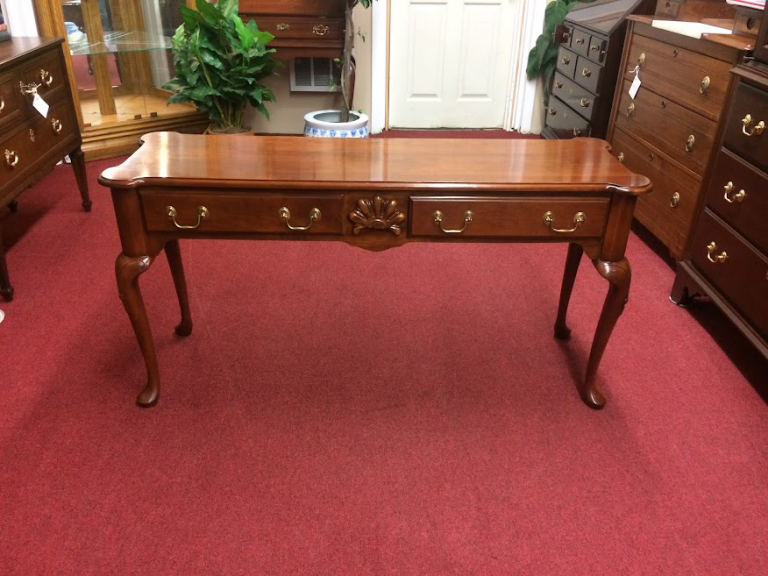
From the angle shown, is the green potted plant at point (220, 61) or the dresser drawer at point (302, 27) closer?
the green potted plant at point (220, 61)

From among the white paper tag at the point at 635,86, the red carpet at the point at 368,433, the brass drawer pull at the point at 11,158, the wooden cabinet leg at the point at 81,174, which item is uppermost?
the white paper tag at the point at 635,86

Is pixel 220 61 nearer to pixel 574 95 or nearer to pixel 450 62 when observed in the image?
pixel 450 62

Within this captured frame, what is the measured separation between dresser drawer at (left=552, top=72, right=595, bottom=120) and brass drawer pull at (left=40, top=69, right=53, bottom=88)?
2522 mm

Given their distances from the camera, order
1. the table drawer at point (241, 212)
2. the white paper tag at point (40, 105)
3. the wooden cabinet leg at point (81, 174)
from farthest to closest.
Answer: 1. the wooden cabinet leg at point (81, 174)
2. the white paper tag at point (40, 105)
3. the table drawer at point (241, 212)

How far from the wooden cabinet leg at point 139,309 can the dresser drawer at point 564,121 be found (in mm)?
2499

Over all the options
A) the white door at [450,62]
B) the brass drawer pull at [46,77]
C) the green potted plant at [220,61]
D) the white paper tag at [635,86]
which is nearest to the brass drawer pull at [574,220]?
the white paper tag at [635,86]

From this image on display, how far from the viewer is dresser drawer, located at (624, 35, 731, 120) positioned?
229 centimetres

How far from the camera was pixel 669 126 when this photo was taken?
2.59 m

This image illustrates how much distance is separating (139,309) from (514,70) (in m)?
3.49

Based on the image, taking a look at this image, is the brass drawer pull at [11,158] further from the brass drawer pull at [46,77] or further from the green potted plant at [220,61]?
the green potted plant at [220,61]

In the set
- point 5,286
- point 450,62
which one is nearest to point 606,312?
point 5,286

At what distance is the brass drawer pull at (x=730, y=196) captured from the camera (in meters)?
2.00

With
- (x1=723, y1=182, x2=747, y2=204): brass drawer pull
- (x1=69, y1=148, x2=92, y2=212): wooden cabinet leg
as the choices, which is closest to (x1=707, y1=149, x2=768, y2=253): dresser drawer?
(x1=723, y1=182, x2=747, y2=204): brass drawer pull

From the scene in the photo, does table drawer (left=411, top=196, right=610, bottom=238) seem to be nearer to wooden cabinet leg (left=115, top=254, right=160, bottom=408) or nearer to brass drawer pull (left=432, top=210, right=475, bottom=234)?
brass drawer pull (left=432, top=210, right=475, bottom=234)
